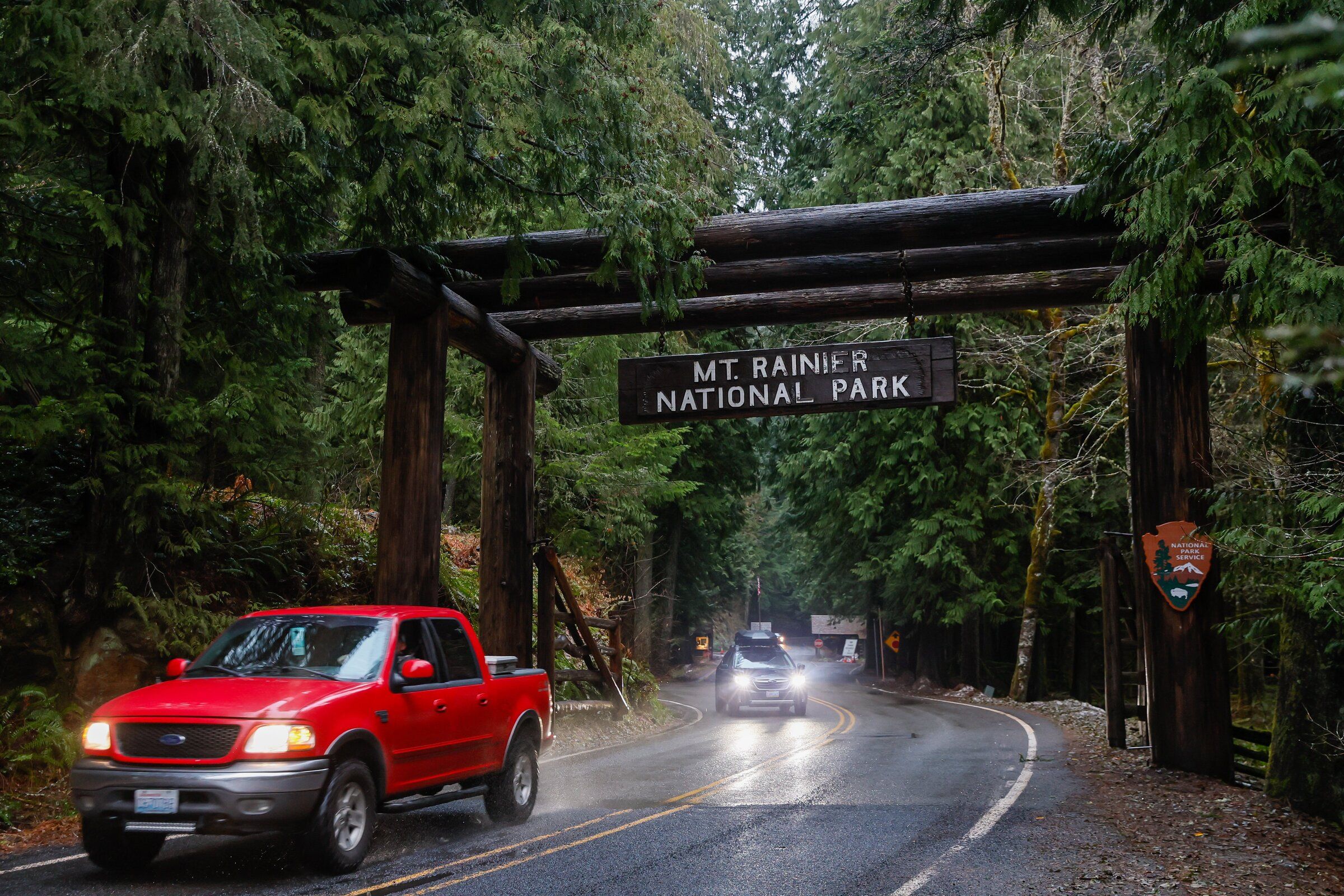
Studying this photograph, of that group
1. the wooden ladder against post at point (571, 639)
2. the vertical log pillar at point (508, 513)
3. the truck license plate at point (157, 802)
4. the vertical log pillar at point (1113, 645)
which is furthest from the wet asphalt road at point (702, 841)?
the wooden ladder against post at point (571, 639)

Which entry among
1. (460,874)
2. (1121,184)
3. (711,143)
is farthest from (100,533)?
(1121,184)

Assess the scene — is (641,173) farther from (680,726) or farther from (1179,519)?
(680,726)

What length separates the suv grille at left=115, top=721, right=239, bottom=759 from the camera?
21.3 ft

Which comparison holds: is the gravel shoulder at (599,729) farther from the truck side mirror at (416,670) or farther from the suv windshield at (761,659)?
the truck side mirror at (416,670)

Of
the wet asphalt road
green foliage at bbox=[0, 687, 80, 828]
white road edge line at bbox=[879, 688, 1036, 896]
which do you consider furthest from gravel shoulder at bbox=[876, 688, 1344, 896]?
green foliage at bbox=[0, 687, 80, 828]

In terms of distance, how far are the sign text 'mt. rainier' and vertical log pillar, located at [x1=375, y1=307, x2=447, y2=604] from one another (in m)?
1.95

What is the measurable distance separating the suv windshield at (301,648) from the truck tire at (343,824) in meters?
0.74

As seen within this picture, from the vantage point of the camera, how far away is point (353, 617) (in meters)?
8.02

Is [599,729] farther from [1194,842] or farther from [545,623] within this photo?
[1194,842]

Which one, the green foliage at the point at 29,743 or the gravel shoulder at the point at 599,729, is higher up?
the green foliage at the point at 29,743

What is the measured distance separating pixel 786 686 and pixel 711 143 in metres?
15.4

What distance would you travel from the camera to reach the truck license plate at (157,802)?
632 centimetres

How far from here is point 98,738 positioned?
6.66 m

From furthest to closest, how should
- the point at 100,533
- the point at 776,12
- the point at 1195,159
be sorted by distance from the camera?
1. the point at 776,12
2. the point at 100,533
3. the point at 1195,159
